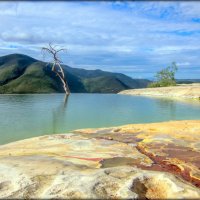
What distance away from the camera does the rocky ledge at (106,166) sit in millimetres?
11305

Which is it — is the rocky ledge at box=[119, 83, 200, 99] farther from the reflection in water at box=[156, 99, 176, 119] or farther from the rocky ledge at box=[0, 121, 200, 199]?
the rocky ledge at box=[0, 121, 200, 199]

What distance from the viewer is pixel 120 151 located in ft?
64.1

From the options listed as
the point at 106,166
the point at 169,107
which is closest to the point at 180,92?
the point at 169,107

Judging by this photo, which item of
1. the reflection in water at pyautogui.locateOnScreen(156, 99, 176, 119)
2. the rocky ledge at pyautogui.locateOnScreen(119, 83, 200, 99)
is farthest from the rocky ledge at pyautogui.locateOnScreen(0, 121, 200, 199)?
the rocky ledge at pyautogui.locateOnScreen(119, 83, 200, 99)

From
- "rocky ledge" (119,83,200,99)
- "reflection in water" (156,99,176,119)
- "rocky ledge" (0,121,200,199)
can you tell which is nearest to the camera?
"rocky ledge" (0,121,200,199)

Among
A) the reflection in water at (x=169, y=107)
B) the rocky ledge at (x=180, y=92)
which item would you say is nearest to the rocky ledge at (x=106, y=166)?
the reflection in water at (x=169, y=107)

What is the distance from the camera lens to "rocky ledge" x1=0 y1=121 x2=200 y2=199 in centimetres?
1130

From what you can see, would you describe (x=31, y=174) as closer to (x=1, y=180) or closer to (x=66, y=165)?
(x=1, y=180)

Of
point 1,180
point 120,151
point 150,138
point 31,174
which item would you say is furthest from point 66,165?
point 150,138

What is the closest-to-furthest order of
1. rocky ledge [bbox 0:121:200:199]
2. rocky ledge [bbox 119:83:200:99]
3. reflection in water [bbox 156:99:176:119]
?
rocky ledge [bbox 0:121:200:199]
reflection in water [bbox 156:99:176:119]
rocky ledge [bbox 119:83:200:99]

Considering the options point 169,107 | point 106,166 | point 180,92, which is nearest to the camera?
point 106,166

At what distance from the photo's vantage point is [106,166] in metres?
15.7

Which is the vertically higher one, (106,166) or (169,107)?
(106,166)

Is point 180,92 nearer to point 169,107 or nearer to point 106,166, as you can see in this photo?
point 169,107
